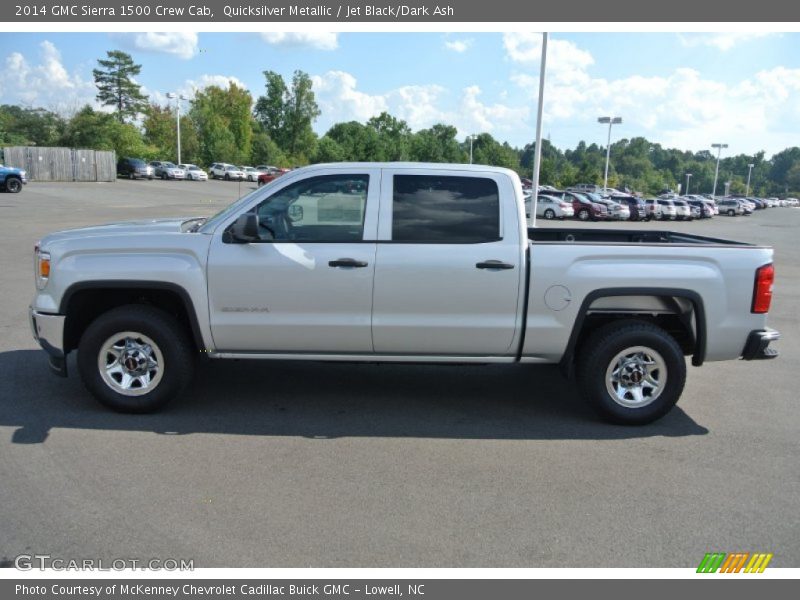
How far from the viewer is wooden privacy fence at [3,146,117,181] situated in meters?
46.4

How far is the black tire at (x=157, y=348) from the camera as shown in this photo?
17.2ft

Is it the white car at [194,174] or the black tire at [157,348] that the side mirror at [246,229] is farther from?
the white car at [194,174]

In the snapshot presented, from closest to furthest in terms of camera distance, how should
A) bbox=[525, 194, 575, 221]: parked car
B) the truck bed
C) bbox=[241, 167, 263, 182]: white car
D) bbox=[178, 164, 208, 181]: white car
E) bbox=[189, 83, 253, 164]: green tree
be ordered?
the truck bed < bbox=[525, 194, 575, 221]: parked car < bbox=[178, 164, 208, 181]: white car < bbox=[241, 167, 263, 182]: white car < bbox=[189, 83, 253, 164]: green tree

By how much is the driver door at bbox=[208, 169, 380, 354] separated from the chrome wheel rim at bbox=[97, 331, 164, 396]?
0.54 metres

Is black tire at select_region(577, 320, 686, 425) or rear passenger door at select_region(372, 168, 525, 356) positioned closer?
rear passenger door at select_region(372, 168, 525, 356)

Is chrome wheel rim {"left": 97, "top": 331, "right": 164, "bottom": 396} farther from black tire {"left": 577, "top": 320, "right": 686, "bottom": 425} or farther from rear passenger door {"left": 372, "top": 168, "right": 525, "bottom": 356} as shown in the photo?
black tire {"left": 577, "top": 320, "right": 686, "bottom": 425}

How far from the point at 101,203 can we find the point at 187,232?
103ft

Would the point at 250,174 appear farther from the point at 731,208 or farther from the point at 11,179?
the point at 731,208

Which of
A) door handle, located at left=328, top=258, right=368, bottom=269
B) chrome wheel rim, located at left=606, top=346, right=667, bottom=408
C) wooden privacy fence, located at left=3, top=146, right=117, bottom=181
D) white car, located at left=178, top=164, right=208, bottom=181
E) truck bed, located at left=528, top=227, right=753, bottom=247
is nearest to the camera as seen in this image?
door handle, located at left=328, top=258, right=368, bottom=269

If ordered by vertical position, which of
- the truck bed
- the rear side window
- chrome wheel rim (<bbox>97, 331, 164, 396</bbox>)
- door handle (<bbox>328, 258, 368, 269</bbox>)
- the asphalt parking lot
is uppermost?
the rear side window

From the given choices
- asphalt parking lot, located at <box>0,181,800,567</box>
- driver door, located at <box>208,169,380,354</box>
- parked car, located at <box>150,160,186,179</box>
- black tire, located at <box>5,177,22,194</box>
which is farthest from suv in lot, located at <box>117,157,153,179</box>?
driver door, located at <box>208,169,380,354</box>

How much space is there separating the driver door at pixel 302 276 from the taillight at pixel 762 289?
2.94 m

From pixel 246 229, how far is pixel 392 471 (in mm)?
2026

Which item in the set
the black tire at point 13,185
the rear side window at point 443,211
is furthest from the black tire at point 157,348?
the black tire at point 13,185
